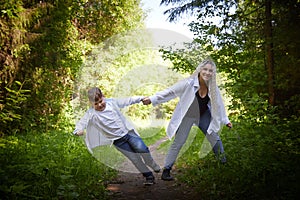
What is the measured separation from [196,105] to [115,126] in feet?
4.81

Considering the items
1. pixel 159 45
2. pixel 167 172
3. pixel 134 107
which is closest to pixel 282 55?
pixel 167 172

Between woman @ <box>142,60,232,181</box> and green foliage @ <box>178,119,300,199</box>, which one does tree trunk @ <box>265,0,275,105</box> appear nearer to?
green foliage @ <box>178,119,300,199</box>

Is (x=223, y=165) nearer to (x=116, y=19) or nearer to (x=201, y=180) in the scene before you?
(x=201, y=180)

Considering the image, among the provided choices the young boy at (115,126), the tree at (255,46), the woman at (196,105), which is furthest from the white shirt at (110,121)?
the tree at (255,46)

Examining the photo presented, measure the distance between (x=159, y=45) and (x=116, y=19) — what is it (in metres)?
5.95

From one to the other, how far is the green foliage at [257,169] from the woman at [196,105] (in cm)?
39

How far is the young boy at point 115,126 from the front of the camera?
574 cm

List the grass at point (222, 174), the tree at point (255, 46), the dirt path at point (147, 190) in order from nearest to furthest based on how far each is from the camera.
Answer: the grass at point (222, 174) < the dirt path at point (147, 190) < the tree at point (255, 46)

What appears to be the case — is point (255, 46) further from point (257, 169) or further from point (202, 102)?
point (257, 169)

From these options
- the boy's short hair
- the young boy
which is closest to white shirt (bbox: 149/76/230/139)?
the young boy

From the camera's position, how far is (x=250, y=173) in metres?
4.26

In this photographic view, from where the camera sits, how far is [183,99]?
5.66 metres

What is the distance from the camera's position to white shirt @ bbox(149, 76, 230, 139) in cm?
562

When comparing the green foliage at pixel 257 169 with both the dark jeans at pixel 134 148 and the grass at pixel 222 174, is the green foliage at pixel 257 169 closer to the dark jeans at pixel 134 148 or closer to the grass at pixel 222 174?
the grass at pixel 222 174
